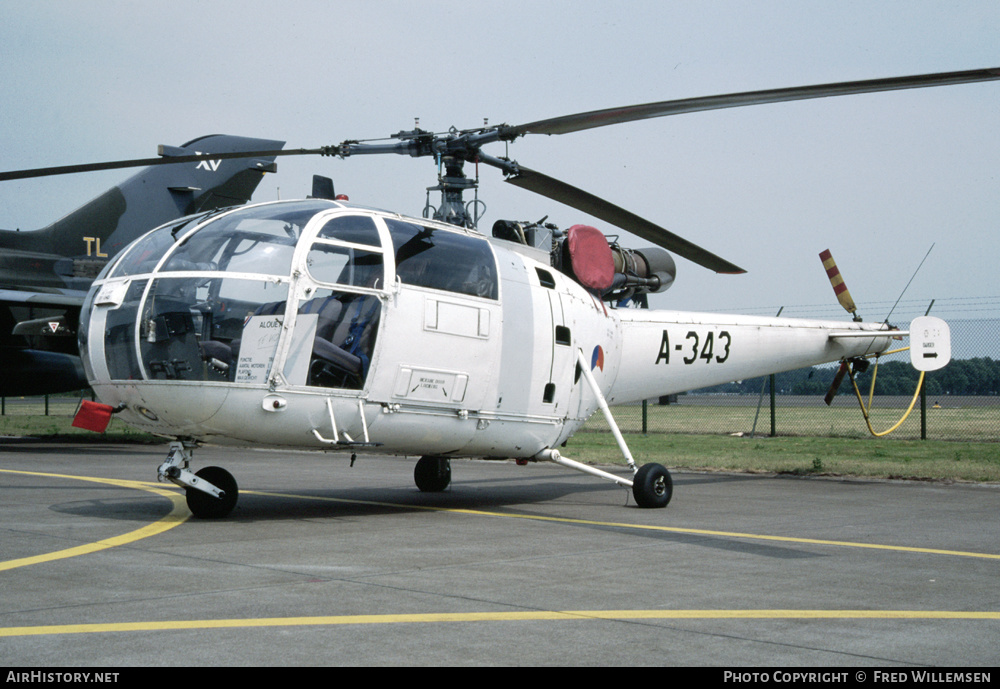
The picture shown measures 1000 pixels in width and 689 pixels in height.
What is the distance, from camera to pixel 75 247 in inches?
895

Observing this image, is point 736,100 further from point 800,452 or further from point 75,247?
point 75,247

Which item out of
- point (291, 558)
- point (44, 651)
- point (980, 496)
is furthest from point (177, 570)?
point (980, 496)

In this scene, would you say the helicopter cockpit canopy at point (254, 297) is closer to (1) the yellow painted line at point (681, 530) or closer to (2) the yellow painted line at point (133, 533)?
(2) the yellow painted line at point (133, 533)

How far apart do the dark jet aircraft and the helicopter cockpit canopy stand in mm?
12034

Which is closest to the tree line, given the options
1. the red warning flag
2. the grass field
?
the grass field

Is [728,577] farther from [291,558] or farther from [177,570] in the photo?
[177,570]

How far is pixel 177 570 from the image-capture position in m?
6.24

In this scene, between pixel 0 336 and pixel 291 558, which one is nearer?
pixel 291 558

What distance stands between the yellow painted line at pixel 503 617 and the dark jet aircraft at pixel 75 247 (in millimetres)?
16297

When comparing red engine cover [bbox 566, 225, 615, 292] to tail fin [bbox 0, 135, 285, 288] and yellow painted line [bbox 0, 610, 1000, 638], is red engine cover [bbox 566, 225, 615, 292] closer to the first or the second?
yellow painted line [bbox 0, 610, 1000, 638]

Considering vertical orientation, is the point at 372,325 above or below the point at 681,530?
above

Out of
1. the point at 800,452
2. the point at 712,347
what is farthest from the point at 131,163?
the point at 800,452

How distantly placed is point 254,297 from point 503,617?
164 inches

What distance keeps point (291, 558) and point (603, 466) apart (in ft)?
32.1
